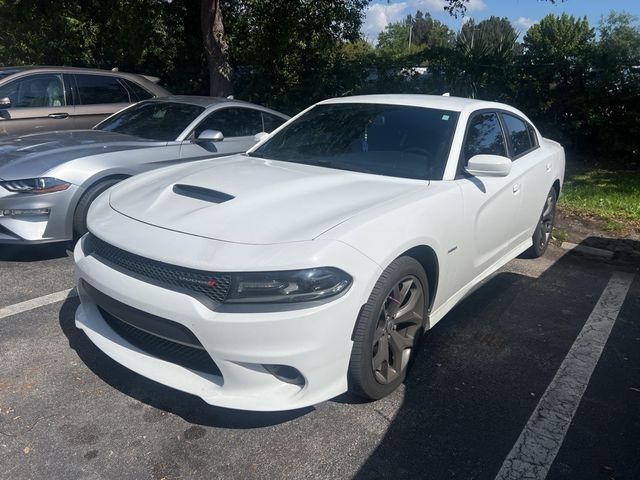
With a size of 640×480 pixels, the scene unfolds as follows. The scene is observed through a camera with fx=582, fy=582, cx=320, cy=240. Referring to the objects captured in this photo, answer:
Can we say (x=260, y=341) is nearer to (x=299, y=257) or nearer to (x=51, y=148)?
(x=299, y=257)

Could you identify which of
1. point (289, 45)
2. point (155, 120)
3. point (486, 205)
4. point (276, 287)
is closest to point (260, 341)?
point (276, 287)

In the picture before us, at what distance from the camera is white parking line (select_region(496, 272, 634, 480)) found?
8.87 ft

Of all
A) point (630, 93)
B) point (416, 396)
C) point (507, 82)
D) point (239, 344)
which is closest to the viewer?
point (239, 344)

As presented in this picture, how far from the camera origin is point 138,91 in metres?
8.20

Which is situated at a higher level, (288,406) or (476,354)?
(288,406)

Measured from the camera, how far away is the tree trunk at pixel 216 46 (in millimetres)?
10813

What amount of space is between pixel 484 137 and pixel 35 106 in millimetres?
5837

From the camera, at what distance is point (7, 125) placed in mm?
7148

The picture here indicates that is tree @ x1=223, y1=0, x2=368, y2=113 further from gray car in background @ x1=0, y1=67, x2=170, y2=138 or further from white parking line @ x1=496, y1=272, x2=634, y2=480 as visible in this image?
white parking line @ x1=496, y1=272, x2=634, y2=480

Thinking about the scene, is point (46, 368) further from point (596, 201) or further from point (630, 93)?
point (630, 93)

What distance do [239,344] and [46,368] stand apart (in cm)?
147

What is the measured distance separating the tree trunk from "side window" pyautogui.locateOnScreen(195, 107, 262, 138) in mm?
4891

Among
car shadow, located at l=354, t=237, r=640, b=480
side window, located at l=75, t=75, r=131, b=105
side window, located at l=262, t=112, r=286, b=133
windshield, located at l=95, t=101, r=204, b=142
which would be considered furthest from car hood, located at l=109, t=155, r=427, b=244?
side window, located at l=75, t=75, r=131, b=105

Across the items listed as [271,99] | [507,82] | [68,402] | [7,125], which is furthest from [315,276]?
[271,99]
